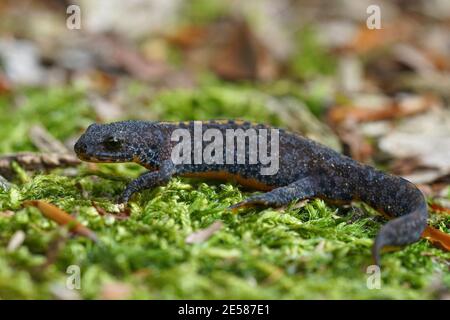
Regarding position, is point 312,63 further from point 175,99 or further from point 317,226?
point 317,226

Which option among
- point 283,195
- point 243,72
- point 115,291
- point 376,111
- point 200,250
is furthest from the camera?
point 243,72

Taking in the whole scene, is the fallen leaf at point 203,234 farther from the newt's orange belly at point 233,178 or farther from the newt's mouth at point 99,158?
the newt's mouth at point 99,158

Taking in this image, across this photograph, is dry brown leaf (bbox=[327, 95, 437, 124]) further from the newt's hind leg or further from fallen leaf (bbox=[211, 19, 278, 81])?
the newt's hind leg

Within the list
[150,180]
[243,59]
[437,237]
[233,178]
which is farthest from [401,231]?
[243,59]

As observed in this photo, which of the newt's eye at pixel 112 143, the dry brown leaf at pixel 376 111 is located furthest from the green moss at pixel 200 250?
the dry brown leaf at pixel 376 111

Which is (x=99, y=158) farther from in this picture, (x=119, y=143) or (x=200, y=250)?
(x=200, y=250)
